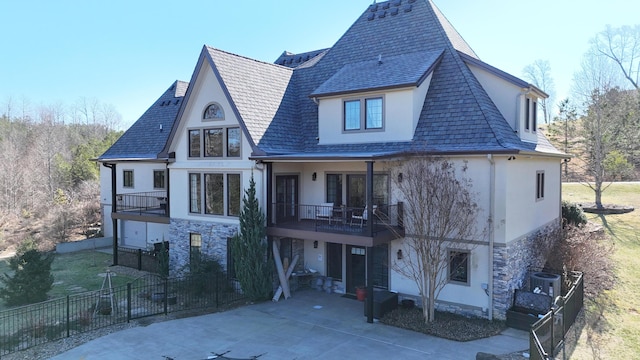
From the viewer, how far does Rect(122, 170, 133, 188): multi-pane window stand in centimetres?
2425

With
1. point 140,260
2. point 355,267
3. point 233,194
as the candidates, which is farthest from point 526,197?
point 140,260

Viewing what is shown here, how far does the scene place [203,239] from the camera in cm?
1728

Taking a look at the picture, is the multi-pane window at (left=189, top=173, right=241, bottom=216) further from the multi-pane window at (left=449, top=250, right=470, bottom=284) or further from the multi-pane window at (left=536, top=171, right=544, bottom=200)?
the multi-pane window at (left=536, top=171, right=544, bottom=200)

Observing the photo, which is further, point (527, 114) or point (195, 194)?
point (195, 194)

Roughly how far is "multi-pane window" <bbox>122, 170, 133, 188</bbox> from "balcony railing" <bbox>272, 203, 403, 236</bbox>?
12476 mm

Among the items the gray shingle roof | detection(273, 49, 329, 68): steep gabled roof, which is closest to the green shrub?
the gray shingle roof

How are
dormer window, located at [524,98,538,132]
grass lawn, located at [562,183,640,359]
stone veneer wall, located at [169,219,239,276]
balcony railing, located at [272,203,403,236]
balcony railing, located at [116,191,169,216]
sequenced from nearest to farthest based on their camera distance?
grass lawn, located at [562,183,640,359]
balcony railing, located at [272,203,403,236]
dormer window, located at [524,98,538,132]
stone veneer wall, located at [169,219,239,276]
balcony railing, located at [116,191,169,216]

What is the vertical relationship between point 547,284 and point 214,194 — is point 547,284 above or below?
below

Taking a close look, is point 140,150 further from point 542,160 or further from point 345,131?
point 542,160

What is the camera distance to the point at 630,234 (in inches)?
938

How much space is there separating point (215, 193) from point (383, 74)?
8278 millimetres

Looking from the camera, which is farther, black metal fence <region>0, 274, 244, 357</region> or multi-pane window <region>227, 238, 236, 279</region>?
multi-pane window <region>227, 238, 236, 279</region>

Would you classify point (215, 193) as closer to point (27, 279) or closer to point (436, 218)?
point (27, 279)

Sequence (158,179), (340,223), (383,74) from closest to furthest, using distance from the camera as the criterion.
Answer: (340,223) → (383,74) → (158,179)
